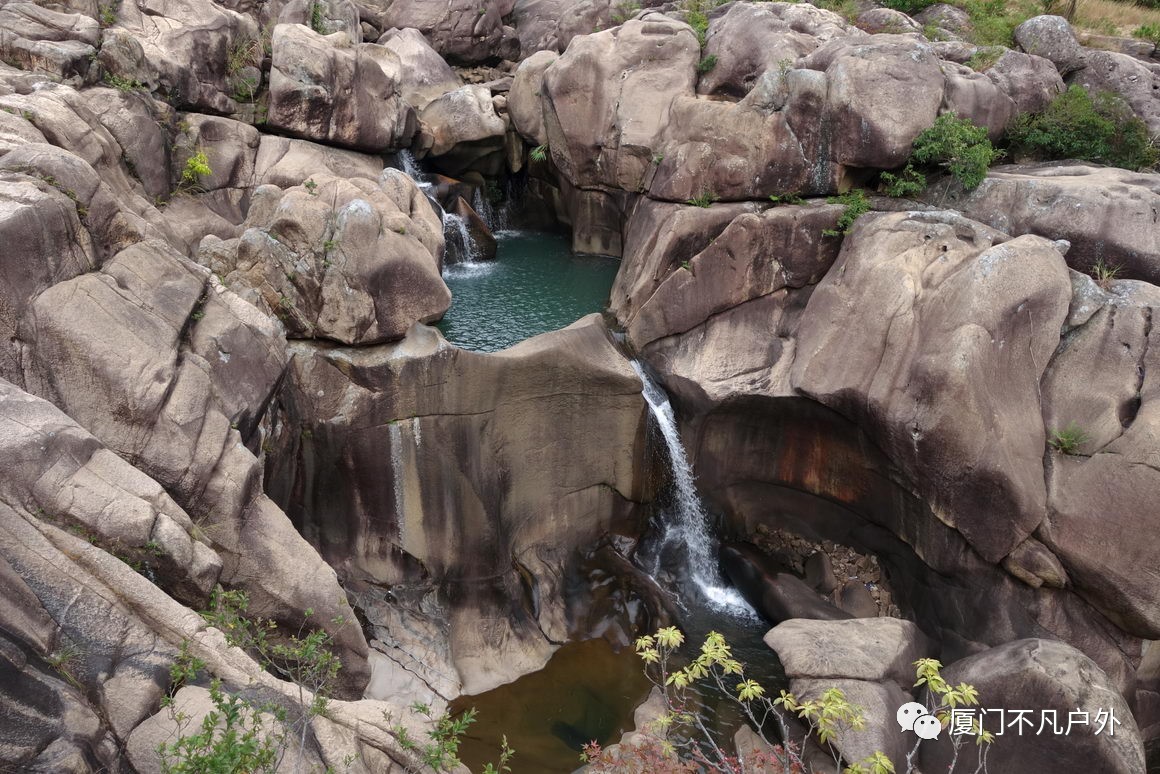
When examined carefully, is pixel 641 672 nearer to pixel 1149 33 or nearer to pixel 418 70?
pixel 418 70

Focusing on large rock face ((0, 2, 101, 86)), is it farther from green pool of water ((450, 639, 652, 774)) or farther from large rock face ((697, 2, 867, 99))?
large rock face ((697, 2, 867, 99))

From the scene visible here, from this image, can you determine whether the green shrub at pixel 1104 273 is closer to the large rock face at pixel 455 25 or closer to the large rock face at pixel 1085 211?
the large rock face at pixel 1085 211

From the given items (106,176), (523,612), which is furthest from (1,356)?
(523,612)

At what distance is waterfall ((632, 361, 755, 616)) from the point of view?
1572 cm

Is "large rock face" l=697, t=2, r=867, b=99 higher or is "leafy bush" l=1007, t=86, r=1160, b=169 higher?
"large rock face" l=697, t=2, r=867, b=99

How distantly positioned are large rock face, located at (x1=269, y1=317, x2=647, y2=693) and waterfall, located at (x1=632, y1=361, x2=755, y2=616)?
1222mm

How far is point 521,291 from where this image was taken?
19828mm

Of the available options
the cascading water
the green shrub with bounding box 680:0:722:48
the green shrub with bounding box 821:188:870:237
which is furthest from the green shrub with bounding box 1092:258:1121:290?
→ the cascading water

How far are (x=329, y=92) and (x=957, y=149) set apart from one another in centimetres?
1386

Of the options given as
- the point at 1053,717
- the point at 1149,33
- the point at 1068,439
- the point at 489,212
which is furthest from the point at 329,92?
the point at 1149,33

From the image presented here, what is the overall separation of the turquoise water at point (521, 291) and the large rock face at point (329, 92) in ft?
13.5

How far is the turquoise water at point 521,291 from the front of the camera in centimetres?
1728

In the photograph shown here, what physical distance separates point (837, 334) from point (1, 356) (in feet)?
41.9

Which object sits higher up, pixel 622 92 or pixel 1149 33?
pixel 1149 33
